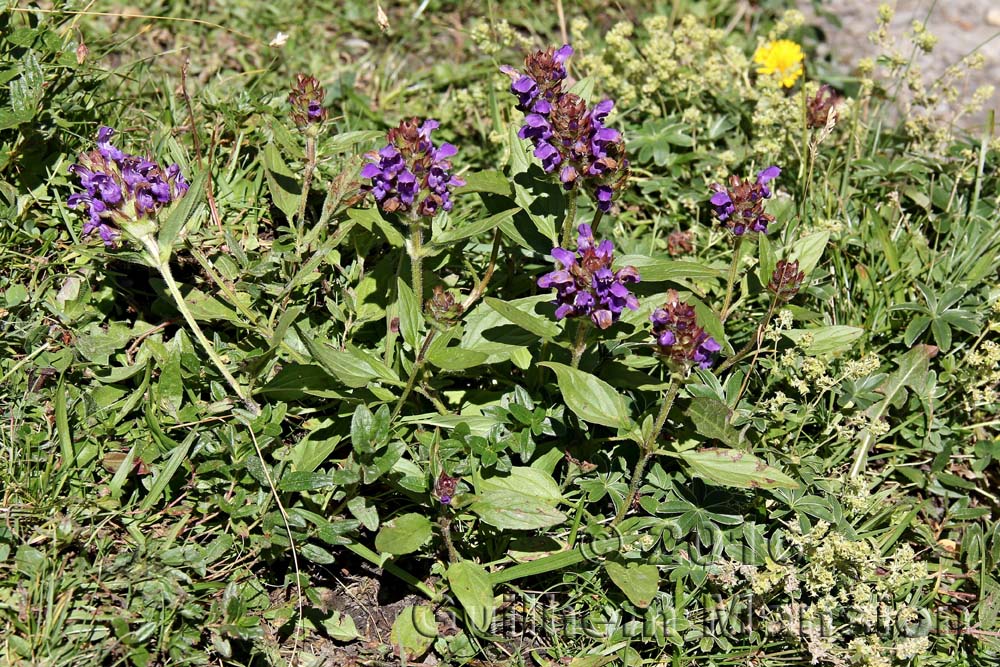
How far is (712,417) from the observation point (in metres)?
2.92

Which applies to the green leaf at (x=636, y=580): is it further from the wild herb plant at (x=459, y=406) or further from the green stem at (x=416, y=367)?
the green stem at (x=416, y=367)

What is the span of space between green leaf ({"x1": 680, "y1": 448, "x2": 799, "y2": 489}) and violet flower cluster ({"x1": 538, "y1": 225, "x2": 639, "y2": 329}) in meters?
0.58

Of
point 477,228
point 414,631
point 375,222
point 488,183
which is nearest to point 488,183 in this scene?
point 488,183

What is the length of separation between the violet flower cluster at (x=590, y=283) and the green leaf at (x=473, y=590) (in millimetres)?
905

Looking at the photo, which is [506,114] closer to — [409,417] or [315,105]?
[315,105]

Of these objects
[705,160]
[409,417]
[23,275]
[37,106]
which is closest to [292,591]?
[409,417]

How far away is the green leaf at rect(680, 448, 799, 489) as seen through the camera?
112 inches

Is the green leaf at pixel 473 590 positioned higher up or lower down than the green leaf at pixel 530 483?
lower down

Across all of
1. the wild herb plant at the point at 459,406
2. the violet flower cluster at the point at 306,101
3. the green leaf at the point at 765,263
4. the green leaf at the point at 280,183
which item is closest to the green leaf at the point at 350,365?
the wild herb plant at the point at 459,406

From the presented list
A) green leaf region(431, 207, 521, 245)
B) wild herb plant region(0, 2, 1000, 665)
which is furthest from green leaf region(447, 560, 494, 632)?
green leaf region(431, 207, 521, 245)

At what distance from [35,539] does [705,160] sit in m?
3.25

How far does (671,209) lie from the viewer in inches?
170

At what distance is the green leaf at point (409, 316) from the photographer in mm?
3180

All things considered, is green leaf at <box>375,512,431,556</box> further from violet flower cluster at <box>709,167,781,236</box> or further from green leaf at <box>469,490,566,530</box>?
violet flower cluster at <box>709,167,781,236</box>
